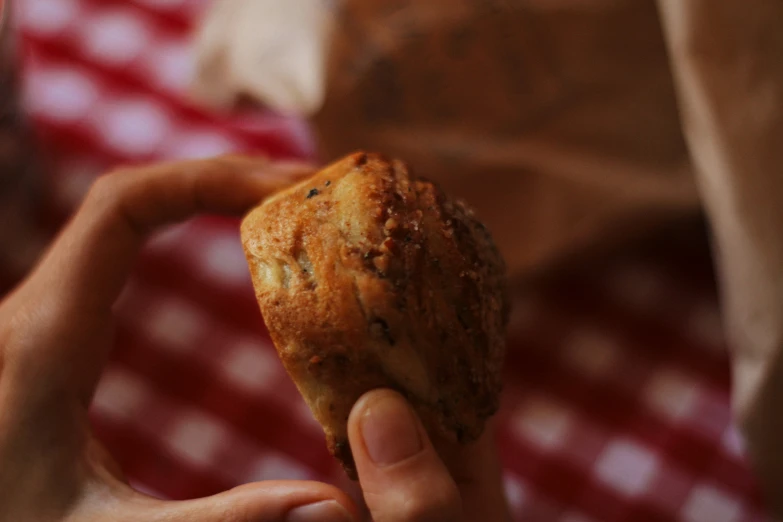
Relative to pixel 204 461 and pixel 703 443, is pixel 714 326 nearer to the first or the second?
pixel 703 443

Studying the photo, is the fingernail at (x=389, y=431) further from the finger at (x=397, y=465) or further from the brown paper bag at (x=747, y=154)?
the brown paper bag at (x=747, y=154)

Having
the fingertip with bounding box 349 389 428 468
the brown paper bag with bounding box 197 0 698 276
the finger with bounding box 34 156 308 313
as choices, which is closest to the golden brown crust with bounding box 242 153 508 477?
the fingertip with bounding box 349 389 428 468

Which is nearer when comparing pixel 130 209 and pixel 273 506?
pixel 273 506

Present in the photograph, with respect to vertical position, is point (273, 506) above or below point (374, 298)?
below

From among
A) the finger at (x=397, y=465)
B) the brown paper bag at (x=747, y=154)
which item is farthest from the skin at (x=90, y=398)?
the brown paper bag at (x=747, y=154)

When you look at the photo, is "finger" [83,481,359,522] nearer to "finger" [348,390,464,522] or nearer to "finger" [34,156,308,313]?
"finger" [348,390,464,522]

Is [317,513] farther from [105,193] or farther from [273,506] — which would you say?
[105,193]

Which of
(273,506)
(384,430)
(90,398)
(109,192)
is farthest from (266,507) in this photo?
(109,192)
